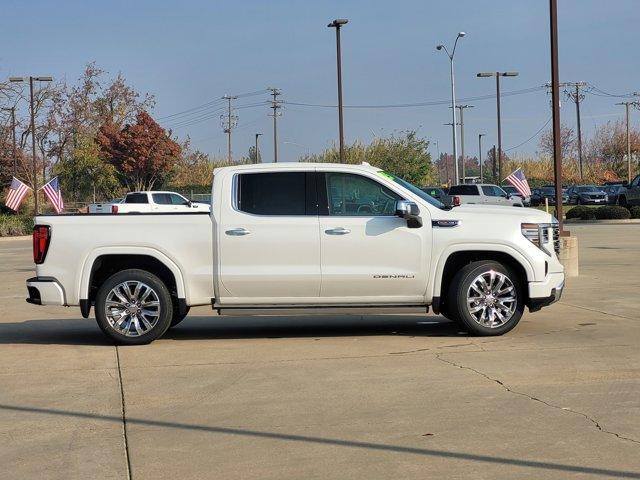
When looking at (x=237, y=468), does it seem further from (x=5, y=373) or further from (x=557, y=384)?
(x=5, y=373)

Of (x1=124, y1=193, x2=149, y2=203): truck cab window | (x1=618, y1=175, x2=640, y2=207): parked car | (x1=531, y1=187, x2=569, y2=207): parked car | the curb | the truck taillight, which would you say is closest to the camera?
the truck taillight

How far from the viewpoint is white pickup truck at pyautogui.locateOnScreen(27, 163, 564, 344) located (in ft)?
33.5

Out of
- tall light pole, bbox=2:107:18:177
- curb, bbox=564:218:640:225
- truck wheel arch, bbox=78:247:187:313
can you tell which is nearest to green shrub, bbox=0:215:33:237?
tall light pole, bbox=2:107:18:177

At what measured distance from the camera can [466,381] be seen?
8.05 meters

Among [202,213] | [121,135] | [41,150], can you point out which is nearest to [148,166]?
[121,135]

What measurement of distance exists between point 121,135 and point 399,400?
5609cm

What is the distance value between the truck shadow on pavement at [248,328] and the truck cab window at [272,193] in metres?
1.63

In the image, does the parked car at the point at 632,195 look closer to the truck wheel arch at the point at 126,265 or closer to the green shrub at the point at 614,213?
the green shrub at the point at 614,213

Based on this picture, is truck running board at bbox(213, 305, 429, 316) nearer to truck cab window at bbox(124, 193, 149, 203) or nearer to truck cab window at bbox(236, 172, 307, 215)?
truck cab window at bbox(236, 172, 307, 215)

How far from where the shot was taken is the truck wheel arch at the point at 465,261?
10258 millimetres

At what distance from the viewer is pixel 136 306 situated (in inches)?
405

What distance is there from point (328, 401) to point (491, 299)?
3.48 metres

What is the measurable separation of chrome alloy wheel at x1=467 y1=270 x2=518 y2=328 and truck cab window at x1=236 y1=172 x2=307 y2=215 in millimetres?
2064

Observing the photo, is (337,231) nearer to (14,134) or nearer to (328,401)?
(328,401)
